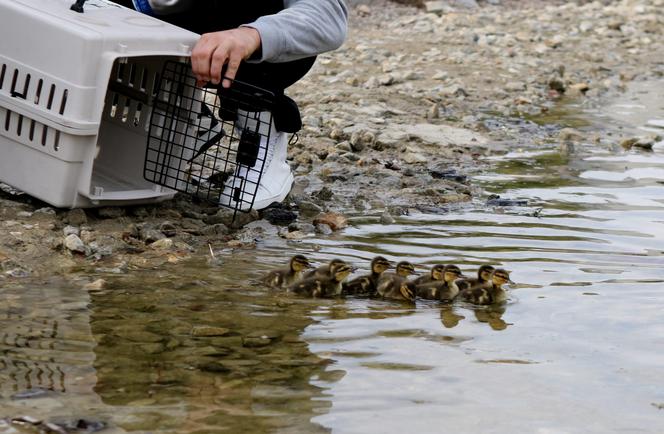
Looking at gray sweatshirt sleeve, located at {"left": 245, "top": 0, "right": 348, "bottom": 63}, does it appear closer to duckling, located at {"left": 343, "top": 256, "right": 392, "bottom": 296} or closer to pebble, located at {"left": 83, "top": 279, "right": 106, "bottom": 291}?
duckling, located at {"left": 343, "top": 256, "right": 392, "bottom": 296}

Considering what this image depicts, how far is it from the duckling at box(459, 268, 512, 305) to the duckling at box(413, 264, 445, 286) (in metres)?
0.15

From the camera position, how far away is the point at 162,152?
19.9ft

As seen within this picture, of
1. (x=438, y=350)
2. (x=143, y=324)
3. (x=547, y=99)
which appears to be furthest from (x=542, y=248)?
(x=547, y=99)

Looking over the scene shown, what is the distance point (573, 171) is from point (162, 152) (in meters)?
3.43

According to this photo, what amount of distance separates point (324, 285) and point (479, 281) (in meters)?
0.70

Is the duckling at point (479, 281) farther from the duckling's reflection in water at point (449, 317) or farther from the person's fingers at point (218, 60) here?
the person's fingers at point (218, 60)

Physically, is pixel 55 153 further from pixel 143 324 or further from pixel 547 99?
pixel 547 99

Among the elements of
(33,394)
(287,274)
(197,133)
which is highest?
(197,133)

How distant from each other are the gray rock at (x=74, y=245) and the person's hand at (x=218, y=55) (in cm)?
95

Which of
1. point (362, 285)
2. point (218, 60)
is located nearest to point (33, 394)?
point (362, 285)

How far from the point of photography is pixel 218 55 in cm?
557

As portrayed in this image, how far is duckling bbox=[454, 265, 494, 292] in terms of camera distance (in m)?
5.30

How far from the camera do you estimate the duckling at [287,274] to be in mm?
5281

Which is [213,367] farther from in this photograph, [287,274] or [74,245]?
[74,245]
